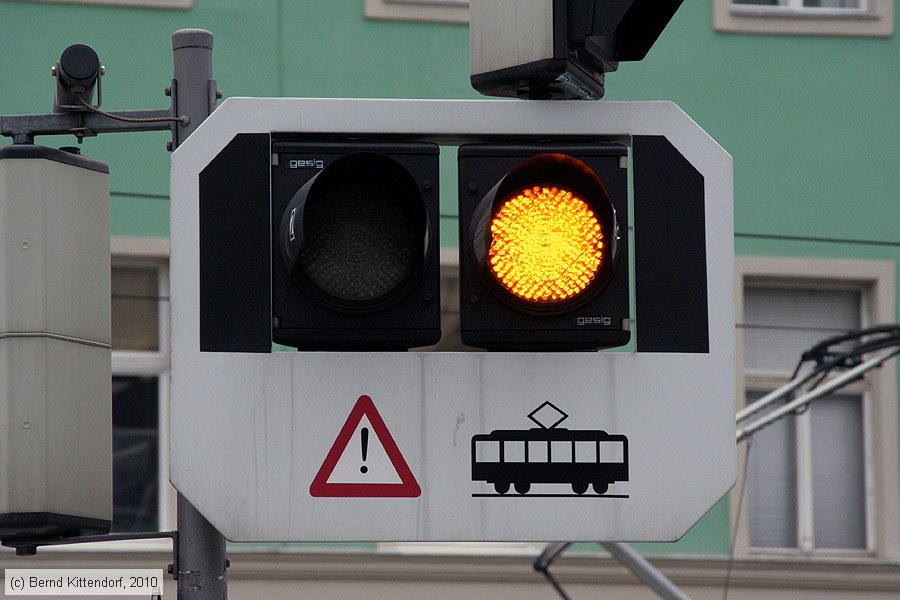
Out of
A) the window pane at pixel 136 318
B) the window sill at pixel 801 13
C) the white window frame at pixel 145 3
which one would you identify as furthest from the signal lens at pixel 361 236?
the window sill at pixel 801 13

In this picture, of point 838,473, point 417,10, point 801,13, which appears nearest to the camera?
point 417,10

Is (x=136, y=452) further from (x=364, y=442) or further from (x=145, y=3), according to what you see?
(x=364, y=442)

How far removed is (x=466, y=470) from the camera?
111 inches

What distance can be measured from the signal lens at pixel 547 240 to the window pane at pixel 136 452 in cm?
984

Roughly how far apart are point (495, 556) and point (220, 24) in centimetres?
466

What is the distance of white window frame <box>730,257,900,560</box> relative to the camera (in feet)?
42.4

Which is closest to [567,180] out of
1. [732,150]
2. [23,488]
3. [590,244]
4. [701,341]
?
[590,244]

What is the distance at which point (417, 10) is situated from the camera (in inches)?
508

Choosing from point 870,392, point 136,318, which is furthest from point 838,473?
point 136,318

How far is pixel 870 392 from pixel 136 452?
5891mm

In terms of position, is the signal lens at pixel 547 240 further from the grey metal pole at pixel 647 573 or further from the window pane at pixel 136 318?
the window pane at pixel 136 318

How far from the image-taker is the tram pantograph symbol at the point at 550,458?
2.81 meters

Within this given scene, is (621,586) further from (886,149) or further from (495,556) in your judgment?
(886,149)

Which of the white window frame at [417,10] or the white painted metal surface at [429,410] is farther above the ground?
the white window frame at [417,10]
